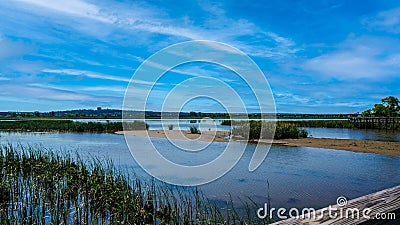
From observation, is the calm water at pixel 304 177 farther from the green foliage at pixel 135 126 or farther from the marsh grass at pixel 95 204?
the green foliage at pixel 135 126

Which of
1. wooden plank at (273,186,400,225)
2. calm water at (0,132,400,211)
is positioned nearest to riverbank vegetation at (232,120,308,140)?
calm water at (0,132,400,211)

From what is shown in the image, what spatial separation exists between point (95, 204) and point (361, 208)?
18.9 feet

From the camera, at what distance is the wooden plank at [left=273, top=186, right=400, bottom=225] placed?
4.97 ft

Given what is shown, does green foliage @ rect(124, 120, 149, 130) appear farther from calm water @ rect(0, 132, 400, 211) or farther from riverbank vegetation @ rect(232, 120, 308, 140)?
calm water @ rect(0, 132, 400, 211)

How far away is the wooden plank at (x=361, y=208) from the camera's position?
4.97ft

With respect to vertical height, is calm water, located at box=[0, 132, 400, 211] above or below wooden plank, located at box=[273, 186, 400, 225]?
below

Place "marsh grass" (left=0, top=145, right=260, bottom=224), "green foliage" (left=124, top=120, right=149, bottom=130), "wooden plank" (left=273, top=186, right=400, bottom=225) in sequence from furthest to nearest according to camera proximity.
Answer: "green foliage" (left=124, top=120, right=149, bottom=130), "marsh grass" (left=0, top=145, right=260, bottom=224), "wooden plank" (left=273, top=186, right=400, bottom=225)

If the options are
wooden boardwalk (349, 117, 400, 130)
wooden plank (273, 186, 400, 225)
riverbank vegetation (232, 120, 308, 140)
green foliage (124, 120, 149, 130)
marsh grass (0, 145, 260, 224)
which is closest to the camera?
wooden plank (273, 186, 400, 225)

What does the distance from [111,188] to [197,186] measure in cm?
264

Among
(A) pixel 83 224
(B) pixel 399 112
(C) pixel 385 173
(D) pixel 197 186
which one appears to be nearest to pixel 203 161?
(D) pixel 197 186

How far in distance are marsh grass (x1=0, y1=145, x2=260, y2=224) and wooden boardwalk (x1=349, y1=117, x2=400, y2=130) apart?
3592cm

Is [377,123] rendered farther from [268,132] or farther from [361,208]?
[361,208]

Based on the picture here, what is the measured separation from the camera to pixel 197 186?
865cm

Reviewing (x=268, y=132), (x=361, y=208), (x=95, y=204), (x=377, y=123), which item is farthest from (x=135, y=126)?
(x=361, y=208)
